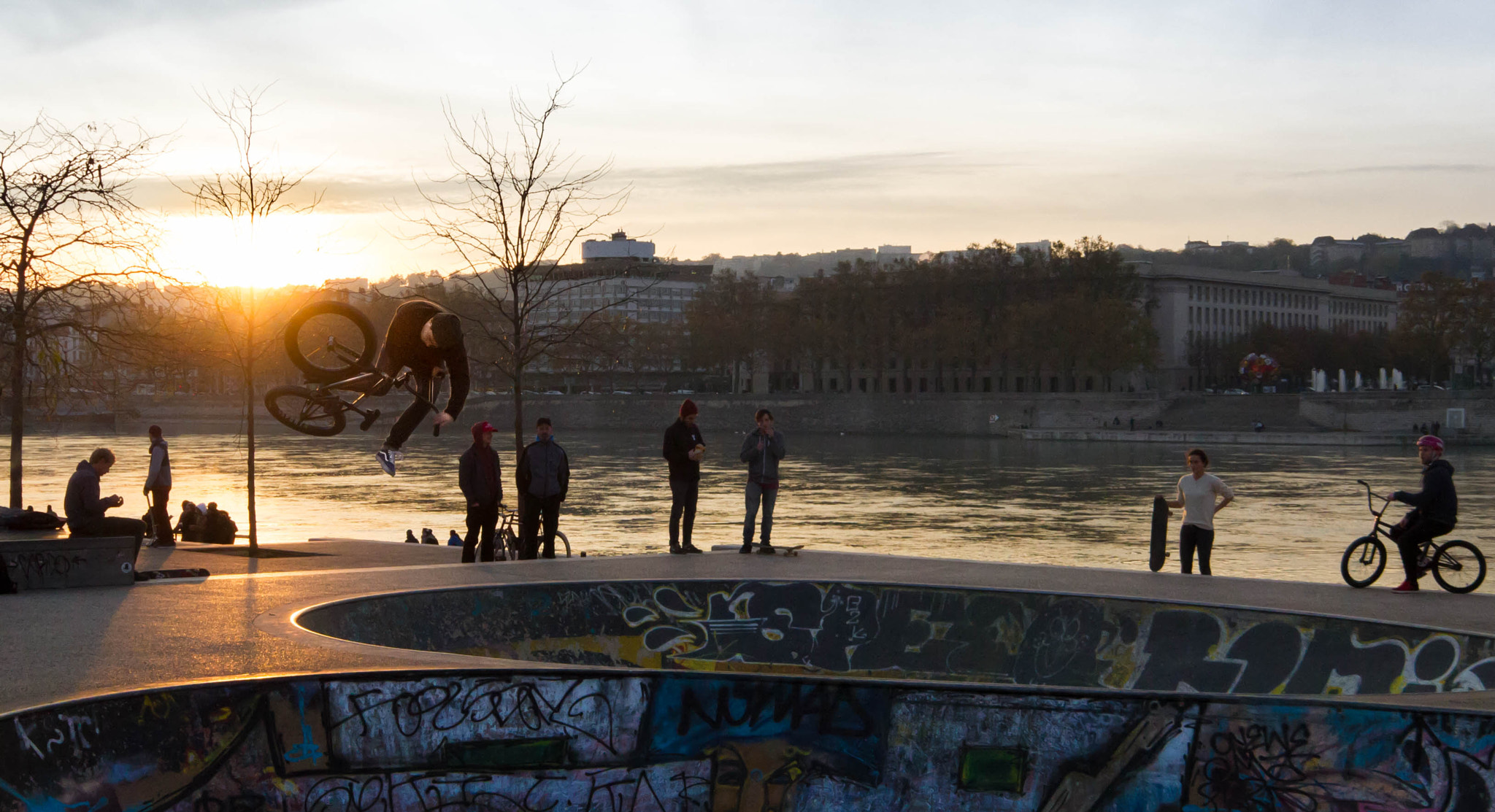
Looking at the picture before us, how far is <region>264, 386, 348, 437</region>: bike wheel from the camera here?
9570 mm

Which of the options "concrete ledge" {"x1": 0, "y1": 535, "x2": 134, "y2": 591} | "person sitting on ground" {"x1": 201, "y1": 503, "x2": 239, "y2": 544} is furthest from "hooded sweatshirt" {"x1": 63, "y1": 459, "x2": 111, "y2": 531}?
"person sitting on ground" {"x1": 201, "y1": 503, "x2": 239, "y2": 544}

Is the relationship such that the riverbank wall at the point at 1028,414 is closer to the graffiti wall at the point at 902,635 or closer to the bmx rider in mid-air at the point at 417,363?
the graffiti wall at the point at 902,635

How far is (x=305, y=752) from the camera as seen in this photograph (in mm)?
6883

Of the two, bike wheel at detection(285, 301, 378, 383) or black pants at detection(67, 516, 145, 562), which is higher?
bike wheel at detection(285, 301, 378, 383)

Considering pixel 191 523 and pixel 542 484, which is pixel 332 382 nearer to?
pixel 542 484

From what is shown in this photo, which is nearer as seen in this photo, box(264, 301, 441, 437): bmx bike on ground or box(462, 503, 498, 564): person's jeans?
box(264, 301, 441, 437): bmx bike on ground

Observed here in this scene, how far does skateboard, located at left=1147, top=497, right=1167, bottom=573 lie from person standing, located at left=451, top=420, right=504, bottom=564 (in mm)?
6465

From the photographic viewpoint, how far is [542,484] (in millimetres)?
13992

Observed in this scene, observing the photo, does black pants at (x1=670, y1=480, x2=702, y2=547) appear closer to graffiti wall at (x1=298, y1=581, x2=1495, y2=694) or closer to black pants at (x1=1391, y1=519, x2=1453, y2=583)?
graffiti wall at (x1=298, y1=581, x2=1495, y2=694)

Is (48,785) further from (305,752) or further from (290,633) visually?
(290,633)

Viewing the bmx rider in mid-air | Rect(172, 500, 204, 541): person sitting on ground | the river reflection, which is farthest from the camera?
the river reflection

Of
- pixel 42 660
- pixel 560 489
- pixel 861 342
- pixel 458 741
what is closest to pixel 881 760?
pixel 458 741

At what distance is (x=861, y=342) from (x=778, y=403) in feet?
42.0

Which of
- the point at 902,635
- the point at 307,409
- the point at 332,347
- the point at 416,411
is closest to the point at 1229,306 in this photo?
the point at 902,635
